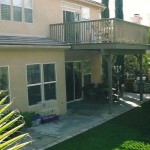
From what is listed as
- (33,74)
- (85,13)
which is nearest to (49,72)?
(33,74)

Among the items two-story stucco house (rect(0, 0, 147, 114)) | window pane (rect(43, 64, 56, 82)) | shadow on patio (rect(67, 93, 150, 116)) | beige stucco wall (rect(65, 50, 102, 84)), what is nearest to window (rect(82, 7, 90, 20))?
two-story stucco house (rect(0, 0, 147, 114))

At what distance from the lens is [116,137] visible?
997 cm

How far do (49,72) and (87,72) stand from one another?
20.7 ft

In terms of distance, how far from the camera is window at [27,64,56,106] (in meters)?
12.7

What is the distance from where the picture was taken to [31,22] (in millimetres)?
14430

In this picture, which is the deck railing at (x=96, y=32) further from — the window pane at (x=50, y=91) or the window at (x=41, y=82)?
the window pane at (x=50, y=91)

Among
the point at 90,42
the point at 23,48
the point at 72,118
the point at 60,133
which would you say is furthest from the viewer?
the point at 90,42

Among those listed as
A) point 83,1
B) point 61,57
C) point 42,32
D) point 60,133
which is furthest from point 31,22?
point 60,133

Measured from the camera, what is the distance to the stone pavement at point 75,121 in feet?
32.6

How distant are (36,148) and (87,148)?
160 cm

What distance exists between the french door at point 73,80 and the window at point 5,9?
5.50m

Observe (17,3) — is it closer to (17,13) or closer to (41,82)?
(17,13)

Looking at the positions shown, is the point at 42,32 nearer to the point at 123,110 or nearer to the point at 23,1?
the point at 23,1

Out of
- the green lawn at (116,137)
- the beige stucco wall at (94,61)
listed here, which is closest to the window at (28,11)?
the beige stucco wall at (94,61)
